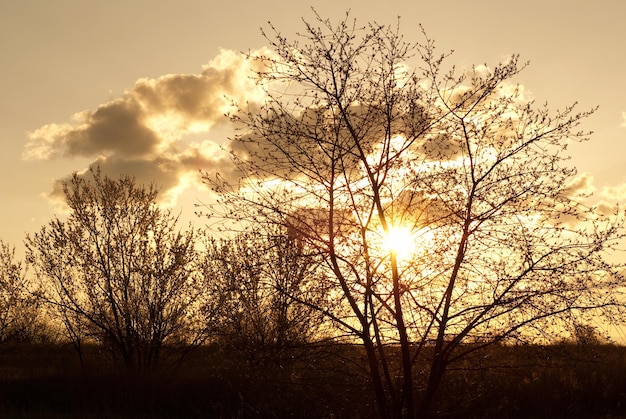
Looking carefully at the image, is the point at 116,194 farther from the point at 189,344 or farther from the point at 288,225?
the point at 288,225

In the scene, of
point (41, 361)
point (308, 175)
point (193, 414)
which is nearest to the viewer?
point (308, 175)

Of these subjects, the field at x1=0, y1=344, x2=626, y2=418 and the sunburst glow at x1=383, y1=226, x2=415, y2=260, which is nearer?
the sunburst glow at x1=383, y1=226, x2=415, y2=260

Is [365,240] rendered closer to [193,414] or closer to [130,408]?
[193,414]

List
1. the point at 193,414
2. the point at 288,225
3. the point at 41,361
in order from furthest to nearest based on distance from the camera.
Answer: the point at 41,361 → the point at 193,414 → the point at 288,225

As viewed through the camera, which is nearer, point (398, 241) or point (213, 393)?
point (398, 241)

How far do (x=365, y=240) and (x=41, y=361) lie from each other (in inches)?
1016

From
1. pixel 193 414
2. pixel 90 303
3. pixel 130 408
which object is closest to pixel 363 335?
pixel 193 414

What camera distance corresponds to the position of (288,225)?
934 centimetres

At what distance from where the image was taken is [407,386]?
9.66 m

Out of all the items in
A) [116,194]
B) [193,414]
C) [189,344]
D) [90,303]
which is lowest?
[193,414]

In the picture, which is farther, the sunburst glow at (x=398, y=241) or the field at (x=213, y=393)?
the field at (x=213, y=393)

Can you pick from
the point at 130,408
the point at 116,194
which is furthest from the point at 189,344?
the point at 116,194

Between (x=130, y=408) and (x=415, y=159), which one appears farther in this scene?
(x=130, y=408)

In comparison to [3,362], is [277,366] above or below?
below
